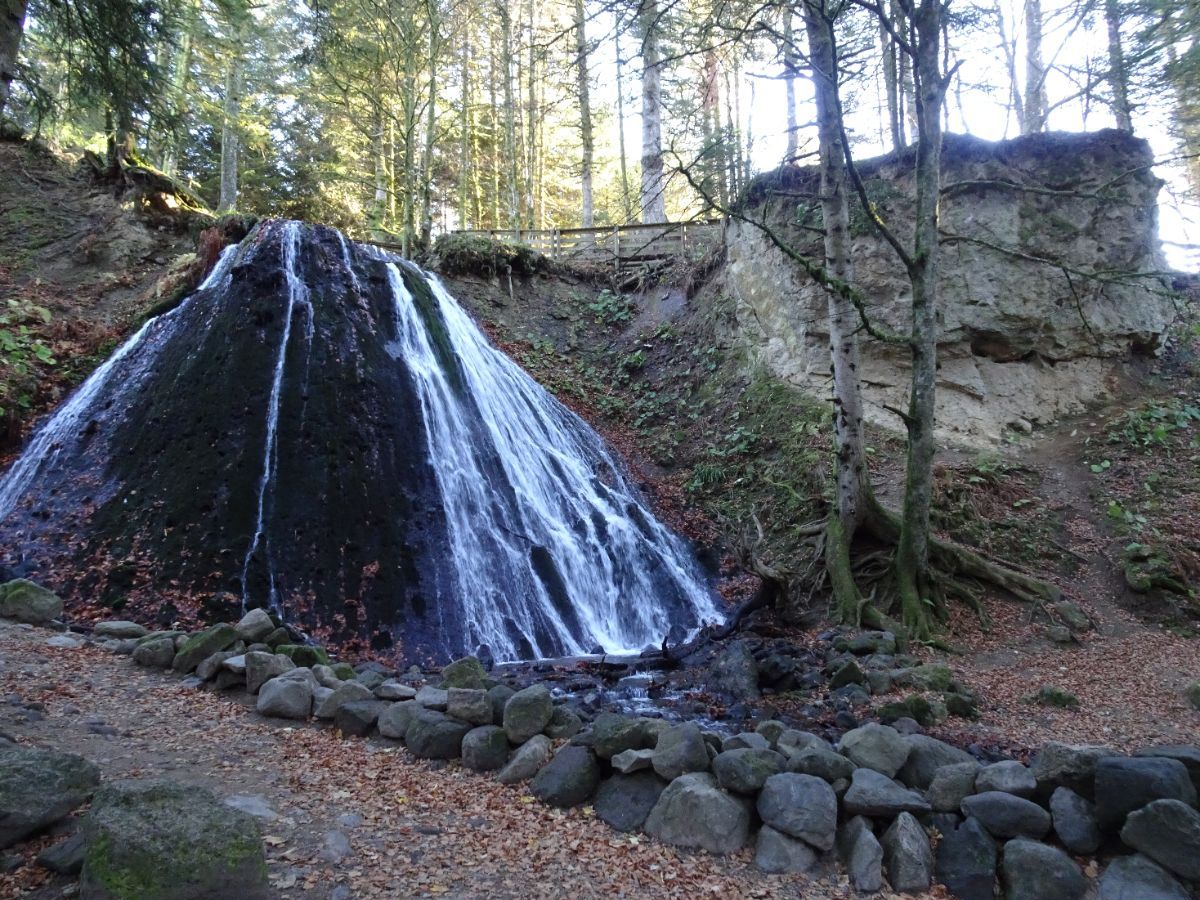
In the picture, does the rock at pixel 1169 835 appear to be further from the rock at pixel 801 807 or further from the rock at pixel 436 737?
the rock at pixel 436 737

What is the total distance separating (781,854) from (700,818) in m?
0.37

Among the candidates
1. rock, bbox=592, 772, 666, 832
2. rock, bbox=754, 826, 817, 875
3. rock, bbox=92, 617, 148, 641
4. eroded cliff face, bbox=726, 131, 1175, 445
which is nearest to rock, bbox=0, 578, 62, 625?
rock, bbox=92, 617, 148, 641

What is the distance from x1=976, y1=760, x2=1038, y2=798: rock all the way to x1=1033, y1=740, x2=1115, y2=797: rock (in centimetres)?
4

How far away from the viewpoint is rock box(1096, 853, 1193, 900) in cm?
254

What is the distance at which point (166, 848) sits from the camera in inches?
86.1

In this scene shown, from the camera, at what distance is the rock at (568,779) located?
342 centimetres

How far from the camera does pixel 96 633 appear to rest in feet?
17.8

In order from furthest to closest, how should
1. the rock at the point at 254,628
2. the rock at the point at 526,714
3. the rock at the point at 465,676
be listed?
the rock at the point at 254,628, the rock at the point at 465,676, the rock at the point at 526,714

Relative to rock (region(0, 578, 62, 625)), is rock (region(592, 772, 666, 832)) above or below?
below

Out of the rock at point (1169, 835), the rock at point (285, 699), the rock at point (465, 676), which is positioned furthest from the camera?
the rock at point (465, 676)

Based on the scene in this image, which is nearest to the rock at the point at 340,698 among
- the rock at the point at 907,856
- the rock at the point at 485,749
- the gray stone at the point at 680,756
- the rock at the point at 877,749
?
the rock at the point at 485,749

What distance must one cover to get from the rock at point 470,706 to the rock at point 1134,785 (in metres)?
3.01

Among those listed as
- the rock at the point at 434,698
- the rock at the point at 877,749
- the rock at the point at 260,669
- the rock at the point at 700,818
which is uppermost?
the rock at the point at 260,669

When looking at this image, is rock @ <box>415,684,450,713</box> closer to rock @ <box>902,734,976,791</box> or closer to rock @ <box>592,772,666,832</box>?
rock @ <box>592,772,666,832</box>
